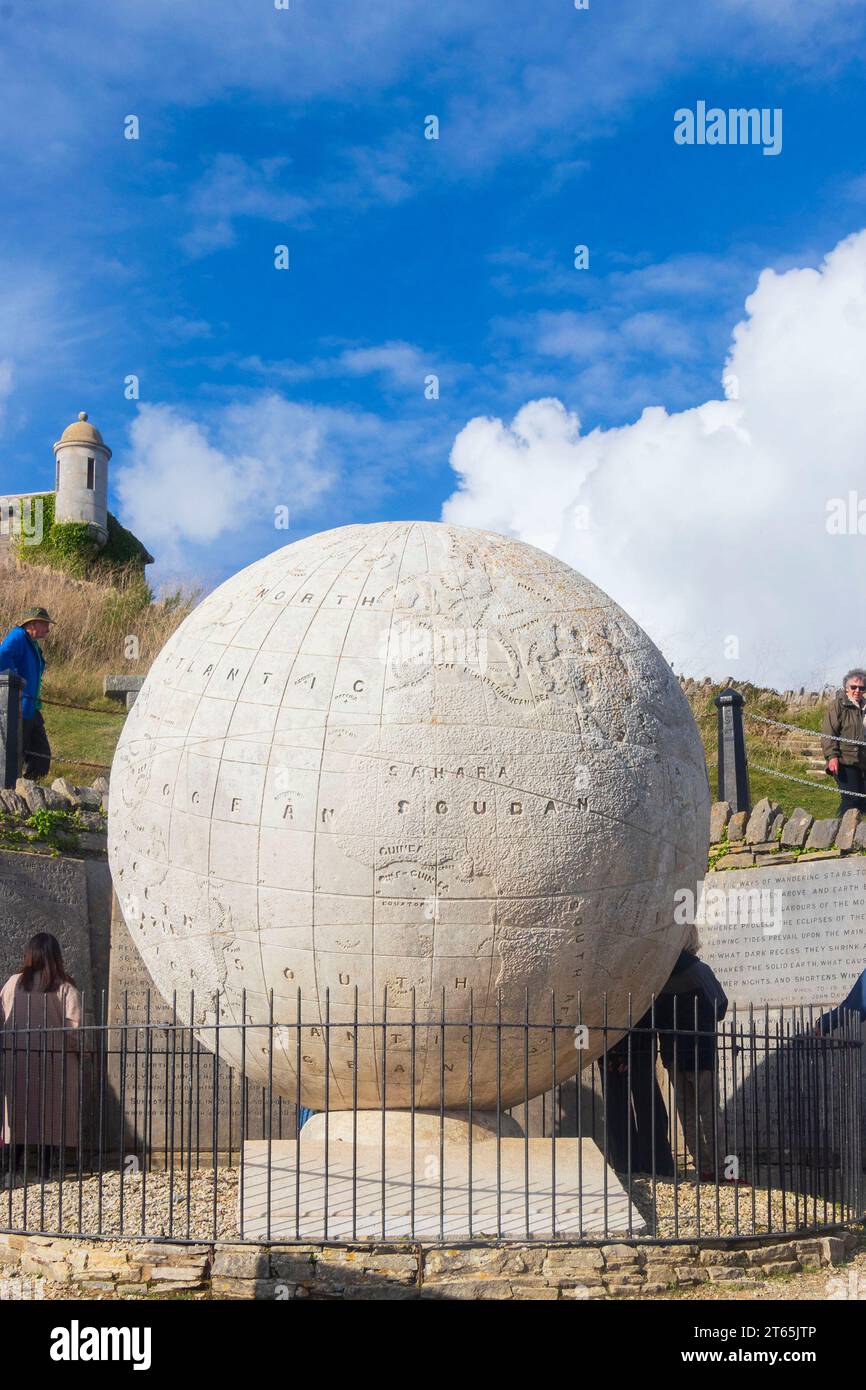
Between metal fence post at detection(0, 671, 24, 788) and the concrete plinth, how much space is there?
5.86 metres

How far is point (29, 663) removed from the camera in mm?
14234

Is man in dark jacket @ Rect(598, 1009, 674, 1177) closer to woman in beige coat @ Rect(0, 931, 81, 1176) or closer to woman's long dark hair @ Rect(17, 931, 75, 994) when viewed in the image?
woman in beige coat @ Rect(0, 931, 81, 1176)

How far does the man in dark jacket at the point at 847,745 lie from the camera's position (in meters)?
13.0

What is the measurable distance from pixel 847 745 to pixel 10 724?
769 centimetres

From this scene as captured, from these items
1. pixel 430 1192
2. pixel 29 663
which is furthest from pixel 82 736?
pixel 430 1192

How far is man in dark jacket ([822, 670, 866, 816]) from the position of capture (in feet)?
42.8

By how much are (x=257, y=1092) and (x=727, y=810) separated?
506cm

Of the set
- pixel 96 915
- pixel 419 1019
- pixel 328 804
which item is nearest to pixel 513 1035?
pixel 419 1019

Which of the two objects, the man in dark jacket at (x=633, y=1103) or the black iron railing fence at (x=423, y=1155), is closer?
the black iron railing fence at (x=423, y=1155)

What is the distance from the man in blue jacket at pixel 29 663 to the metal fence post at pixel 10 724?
491 mm

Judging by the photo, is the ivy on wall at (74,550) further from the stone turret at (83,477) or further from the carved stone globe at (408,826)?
the carved stone globe at (408,826)

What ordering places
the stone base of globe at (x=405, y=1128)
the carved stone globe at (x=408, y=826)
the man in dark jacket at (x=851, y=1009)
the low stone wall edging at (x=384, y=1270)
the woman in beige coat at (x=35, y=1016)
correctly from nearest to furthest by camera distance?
the low stone wall edging at (x=384, y=1270) → the carved stone globe at (x=408, y=826) → the stone base of globe at (x=405, y=1128) → the woman in beige coat at (x=35, y=1016) → the man in dark jacket at (x=851, y=1009)

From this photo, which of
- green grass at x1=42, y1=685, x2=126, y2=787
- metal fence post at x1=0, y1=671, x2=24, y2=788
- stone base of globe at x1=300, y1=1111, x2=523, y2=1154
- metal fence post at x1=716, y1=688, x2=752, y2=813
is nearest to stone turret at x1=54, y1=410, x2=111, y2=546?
green grass at x1=42, y1=685, x2=126, y2=787

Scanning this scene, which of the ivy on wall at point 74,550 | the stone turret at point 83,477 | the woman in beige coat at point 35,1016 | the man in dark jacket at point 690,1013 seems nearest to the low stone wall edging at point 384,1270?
the woman in beige coat at point 35,1016
